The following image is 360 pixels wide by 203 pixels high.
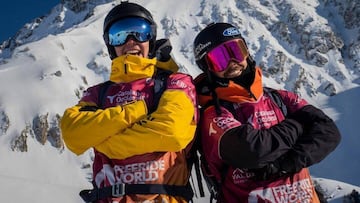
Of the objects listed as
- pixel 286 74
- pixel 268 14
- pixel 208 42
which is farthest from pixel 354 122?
pixel 208 42

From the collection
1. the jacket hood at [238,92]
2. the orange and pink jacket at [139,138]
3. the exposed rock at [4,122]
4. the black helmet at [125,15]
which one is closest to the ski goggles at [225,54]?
the jacket hood at [238,92]

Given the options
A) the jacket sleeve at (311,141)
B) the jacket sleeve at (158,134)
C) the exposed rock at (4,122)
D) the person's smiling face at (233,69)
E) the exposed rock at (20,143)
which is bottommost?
the exposed rock at (20,143)

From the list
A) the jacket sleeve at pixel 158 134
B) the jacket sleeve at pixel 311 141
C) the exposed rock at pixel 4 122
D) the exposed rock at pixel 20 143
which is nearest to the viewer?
the jacket sleeve at pixel 158 134

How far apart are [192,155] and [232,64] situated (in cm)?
101

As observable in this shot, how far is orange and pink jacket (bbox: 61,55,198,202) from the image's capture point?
14.2ft

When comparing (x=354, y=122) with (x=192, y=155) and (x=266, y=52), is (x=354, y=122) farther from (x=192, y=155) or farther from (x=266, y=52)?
(x=192, y=155)

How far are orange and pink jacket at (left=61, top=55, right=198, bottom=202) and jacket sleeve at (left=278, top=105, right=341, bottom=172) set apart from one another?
0.91 metres

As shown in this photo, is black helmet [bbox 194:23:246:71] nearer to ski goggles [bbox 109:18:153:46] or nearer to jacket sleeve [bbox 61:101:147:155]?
ski goggles [bbox 109:18:153:46]

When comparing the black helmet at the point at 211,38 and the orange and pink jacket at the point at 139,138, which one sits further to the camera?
the black helmet at the point at 211,38

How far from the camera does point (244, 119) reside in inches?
191

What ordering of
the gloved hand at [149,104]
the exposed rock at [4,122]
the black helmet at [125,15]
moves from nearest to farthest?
the gloved hand at [149,104]
the black helmet at [125,15]
the exposed rock at [4,122]

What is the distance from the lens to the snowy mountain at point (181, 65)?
94875mm

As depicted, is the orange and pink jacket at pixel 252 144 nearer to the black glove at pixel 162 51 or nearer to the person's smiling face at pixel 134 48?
the black glove at pixel 162 51

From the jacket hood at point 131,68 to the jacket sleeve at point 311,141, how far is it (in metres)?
1.48
